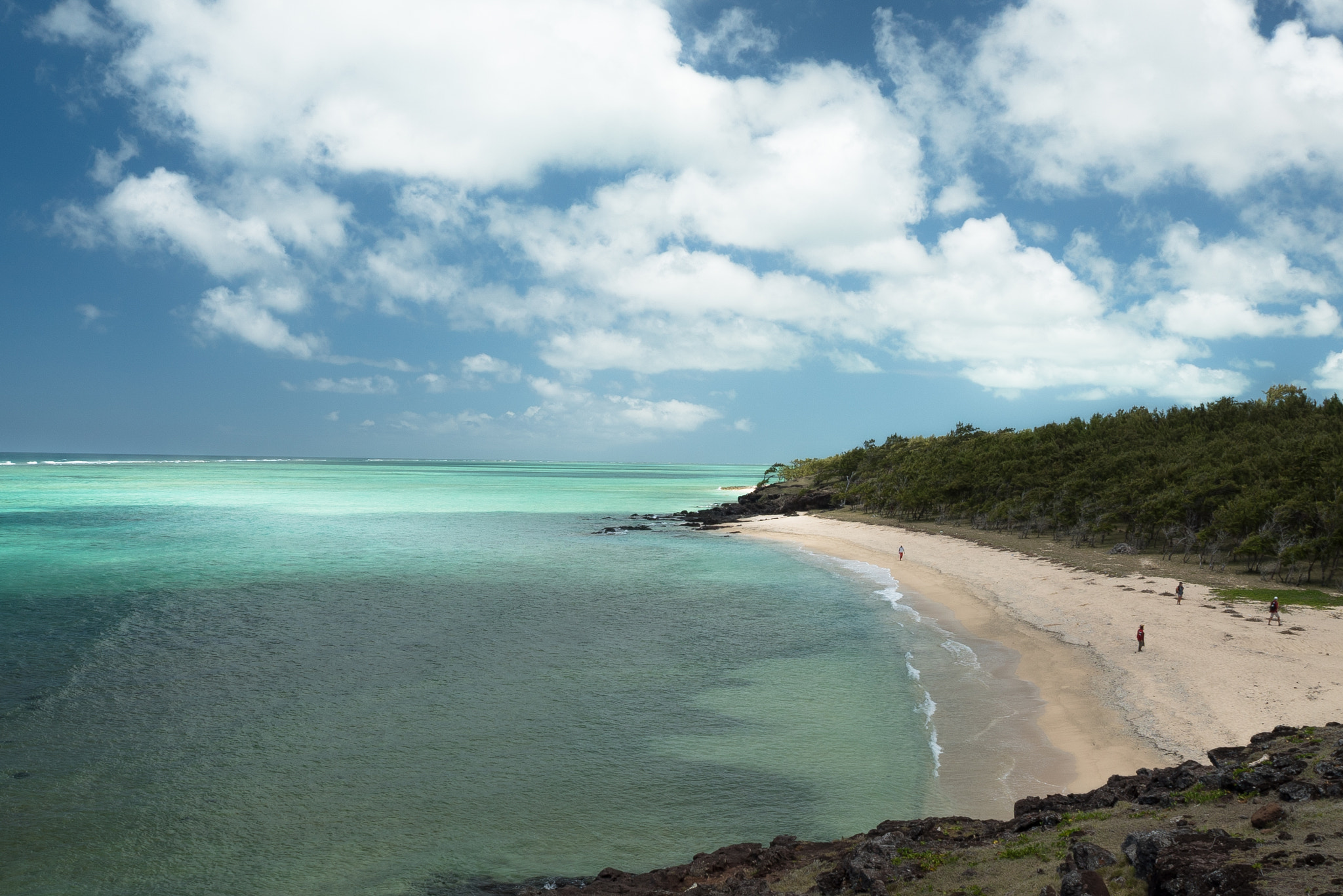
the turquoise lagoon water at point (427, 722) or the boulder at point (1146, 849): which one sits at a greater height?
the boulder at point (1146, 849)

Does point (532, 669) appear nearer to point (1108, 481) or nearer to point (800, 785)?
point (800, 785)

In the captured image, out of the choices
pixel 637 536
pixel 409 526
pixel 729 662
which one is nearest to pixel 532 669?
pixel 729 662

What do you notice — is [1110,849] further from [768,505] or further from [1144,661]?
[768,505]

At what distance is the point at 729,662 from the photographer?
84.6ft

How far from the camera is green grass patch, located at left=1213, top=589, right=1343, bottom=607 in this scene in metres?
29.4

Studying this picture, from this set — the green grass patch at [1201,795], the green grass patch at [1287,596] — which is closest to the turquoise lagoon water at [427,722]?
the green grass patch at [1201,795]

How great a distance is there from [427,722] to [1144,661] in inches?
866

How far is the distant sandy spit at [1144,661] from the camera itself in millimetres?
17328

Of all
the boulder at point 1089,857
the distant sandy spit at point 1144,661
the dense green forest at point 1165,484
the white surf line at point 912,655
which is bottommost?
the white surf line at point 912,655

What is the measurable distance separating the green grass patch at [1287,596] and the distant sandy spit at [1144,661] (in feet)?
2.95

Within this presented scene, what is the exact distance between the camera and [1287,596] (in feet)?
101

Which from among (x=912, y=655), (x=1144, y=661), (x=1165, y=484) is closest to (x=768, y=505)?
(x=1165, y=484)

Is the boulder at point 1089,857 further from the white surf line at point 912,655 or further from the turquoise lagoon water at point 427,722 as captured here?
the white surf line at point 912,655

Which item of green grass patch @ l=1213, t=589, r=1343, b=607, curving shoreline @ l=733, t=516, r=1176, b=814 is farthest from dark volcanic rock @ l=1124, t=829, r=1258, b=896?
green grass patch @ l=1213, t=589, r=1343, b=607
